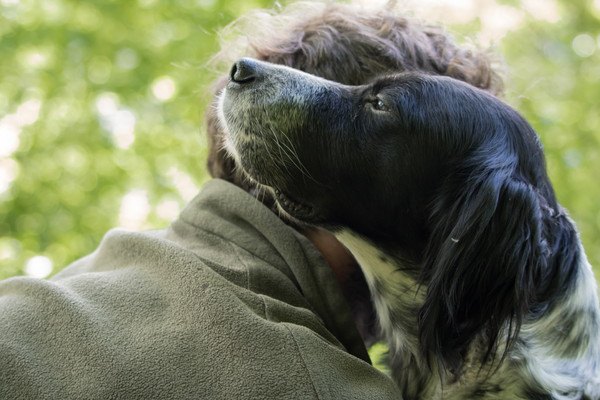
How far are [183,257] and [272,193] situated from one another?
58 centimetres

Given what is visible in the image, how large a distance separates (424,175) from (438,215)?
13cm

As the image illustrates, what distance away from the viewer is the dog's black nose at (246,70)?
2.35 m

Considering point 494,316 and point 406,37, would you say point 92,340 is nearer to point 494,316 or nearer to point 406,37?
point 494,316

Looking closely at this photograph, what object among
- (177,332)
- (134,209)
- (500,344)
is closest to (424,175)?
(500,344)

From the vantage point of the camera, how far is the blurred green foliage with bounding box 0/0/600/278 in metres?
6.04

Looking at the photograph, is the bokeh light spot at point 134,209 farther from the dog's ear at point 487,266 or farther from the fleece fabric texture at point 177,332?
the dog's ear at point 487,266

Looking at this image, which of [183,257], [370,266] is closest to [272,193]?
[370,266]

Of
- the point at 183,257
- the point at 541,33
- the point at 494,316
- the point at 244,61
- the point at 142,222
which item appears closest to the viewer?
the point at 183,257

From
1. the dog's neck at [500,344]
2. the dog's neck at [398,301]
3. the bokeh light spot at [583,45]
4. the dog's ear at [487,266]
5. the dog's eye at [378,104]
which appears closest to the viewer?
the dog's ear at [487,266]

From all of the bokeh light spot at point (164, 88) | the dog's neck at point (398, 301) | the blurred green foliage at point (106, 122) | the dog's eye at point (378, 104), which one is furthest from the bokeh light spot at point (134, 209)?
the dog's eye at point (378, 104)

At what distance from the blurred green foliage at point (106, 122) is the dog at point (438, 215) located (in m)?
3.65

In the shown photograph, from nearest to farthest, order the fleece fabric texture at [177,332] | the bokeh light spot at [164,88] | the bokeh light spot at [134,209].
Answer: the fleece fabric texture at [177,332] < the bokeh light spot at [164,88] < the bokeh light spot at [134,209]

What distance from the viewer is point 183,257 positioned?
184 centimetres

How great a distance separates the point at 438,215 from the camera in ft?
7.13
